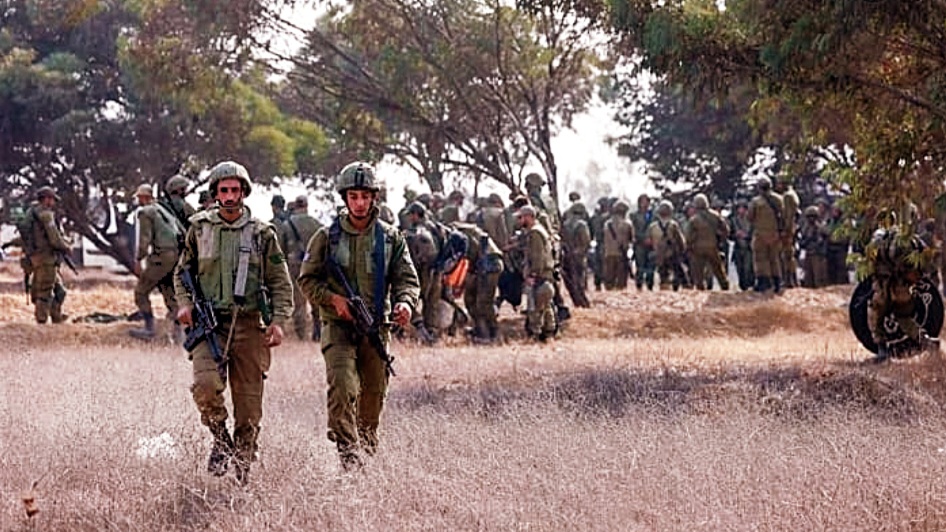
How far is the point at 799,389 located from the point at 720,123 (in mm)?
18405

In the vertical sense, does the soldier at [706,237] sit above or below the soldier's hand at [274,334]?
above

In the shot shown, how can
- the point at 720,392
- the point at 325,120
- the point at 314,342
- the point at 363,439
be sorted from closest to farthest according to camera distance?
the point at 363,439 < the point at 720,392 < the point at 314,342 < the point at 325,120

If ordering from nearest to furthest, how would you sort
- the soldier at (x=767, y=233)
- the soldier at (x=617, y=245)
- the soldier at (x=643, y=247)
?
1. the soldier at (x=767, y=233)
2. the soldier at (x=617, y=245)
3. the soldier at (x=643, y=247)

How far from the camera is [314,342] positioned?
15320 millimetres

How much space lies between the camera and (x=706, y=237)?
20406 millimetres

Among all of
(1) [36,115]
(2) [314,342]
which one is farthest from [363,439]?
(1) [36,115]

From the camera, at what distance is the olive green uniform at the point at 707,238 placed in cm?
2041

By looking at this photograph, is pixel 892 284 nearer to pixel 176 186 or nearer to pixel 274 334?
pixel 176 186

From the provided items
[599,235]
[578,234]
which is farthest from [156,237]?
[599,235]

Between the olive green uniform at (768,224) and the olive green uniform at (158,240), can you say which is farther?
the olive green uniform at (768,224)

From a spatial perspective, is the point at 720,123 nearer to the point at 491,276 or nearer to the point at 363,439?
the point at 491,276

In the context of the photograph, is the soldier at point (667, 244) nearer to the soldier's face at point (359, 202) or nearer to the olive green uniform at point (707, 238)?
the olive green uniform at point (707, 238)

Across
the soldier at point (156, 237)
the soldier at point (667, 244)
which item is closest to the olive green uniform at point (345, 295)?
the soldier at point (156, 237)

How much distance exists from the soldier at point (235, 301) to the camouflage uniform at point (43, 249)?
955 cm
